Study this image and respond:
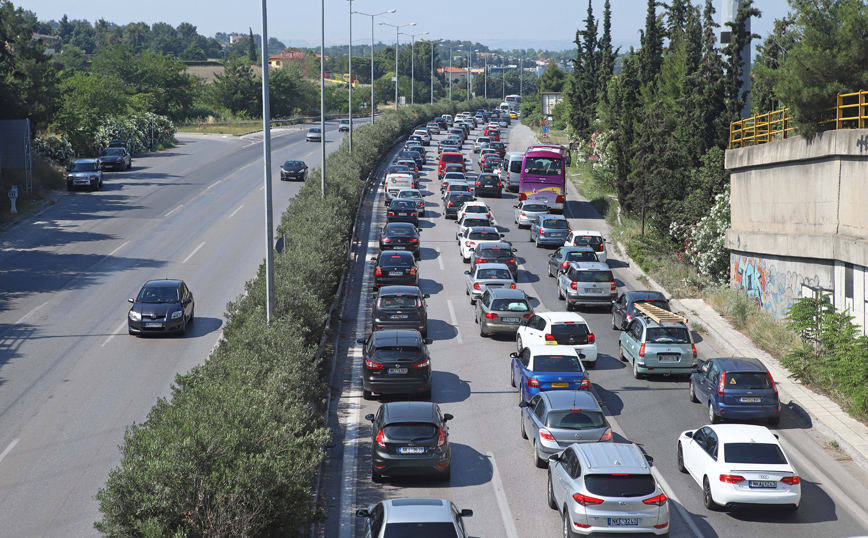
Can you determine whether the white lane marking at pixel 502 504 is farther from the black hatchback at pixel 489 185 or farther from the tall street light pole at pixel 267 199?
the black hatchback at pixel 489 185

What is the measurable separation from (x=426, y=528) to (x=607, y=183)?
4270 cm

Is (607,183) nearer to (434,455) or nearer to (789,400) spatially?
(789,400)

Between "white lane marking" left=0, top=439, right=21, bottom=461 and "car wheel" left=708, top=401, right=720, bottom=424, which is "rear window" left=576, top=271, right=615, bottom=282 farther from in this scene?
"white lane marking" left=0, top=439, right=21, bottom=461

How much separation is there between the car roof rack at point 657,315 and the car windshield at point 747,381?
3.59 m

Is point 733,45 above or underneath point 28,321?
above

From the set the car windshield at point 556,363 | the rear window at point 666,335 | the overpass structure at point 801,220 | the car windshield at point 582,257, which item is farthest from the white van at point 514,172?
the car windshield at point 556,363

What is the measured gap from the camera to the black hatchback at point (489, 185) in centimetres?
5206

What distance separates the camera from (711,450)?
48.0ft

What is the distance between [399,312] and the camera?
23781 mm

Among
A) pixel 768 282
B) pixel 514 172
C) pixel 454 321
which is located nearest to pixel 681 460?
pixel 454 321

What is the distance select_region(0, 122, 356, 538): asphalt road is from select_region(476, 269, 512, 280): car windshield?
833 centimetres

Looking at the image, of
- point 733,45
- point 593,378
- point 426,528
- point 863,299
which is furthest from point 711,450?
point 733,45

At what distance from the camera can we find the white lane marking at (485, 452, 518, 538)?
13.4 meters

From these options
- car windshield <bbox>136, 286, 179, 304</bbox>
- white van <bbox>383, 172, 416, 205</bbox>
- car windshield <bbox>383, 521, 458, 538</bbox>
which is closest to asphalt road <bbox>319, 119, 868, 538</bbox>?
car windshield <bbox>383, 521, 458, 538</bbox>
